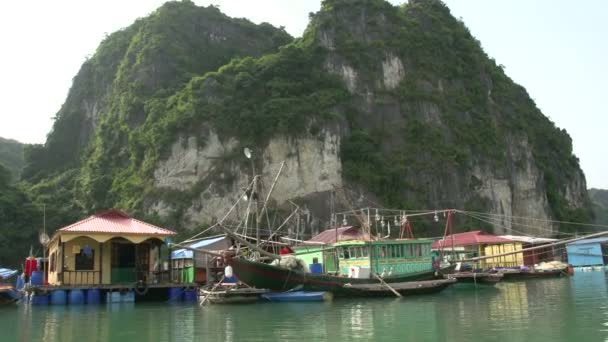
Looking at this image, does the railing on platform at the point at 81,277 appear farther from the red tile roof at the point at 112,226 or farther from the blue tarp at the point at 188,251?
the blue tarp at the point at 188,251

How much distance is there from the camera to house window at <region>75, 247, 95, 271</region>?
29.0 metres

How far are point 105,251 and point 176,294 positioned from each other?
14.1 feet

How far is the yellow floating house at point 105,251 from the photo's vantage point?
2828 centimetres

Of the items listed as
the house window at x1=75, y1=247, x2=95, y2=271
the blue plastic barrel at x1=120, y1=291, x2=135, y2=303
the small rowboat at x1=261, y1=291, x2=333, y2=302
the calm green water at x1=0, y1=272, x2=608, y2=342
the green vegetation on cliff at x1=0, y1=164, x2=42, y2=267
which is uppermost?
the green vegetation on cliff at x1=0, y1=164, x2=42, y2=267

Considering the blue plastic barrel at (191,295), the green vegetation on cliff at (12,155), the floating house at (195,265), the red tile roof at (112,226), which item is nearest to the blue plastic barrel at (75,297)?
the red tile roof at (112,226)

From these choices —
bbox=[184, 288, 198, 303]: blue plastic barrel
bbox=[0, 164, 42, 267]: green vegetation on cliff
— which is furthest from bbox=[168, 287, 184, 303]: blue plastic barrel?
bbox=[0, 164, 42, 267]: green vegetation on cliff

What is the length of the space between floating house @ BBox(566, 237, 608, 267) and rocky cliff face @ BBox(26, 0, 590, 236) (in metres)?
7.28

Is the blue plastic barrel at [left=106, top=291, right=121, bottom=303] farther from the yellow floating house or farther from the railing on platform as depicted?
the railing on platform

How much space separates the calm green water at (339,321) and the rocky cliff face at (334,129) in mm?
30427

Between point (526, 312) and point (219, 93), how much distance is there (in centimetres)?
4599

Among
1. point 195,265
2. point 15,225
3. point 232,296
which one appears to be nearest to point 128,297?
point 232,296

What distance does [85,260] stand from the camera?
2920 cm

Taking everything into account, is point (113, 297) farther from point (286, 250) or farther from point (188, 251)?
point (286, 250)

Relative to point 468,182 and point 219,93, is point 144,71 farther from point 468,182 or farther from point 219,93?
point 468,182
